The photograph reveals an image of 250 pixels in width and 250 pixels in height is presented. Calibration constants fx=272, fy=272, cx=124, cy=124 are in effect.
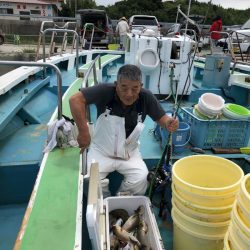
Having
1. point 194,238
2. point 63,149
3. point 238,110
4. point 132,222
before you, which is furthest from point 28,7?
point 194,238

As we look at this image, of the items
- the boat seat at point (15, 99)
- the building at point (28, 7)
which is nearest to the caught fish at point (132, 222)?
the boat seat at point (15, 99)

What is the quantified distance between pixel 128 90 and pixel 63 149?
30.3 inches

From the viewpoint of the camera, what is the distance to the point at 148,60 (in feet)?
16.6

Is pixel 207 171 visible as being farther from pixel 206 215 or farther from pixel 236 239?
pixel 236 239

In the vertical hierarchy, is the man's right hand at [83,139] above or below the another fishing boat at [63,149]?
above

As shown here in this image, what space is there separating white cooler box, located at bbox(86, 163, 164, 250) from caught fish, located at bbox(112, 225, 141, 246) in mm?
88

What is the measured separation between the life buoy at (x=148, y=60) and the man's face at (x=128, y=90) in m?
2.73

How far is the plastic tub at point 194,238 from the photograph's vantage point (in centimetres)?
179

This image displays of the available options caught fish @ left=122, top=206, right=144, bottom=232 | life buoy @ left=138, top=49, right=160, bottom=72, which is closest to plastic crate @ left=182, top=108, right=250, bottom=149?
caught fish @ left=122, top=206, right=144, bottom=232

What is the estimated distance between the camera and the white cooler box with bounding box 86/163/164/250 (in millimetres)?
1281

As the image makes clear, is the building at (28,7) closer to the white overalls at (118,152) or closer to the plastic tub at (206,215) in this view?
the white overalls at (118,152)

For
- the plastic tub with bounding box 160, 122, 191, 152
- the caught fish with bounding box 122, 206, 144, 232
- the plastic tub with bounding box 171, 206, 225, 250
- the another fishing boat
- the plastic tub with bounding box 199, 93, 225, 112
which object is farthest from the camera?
the plastic tub with bounding box 199, 93, 225, 112

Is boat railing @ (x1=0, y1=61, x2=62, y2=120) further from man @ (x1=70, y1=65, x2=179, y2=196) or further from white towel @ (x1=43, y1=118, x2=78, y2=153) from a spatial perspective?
man @ (x1=70, y1=65, x2=179, y2=196)

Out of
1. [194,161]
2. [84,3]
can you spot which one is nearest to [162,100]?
[194,161]
